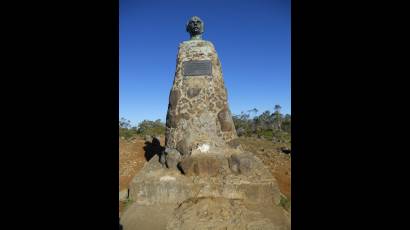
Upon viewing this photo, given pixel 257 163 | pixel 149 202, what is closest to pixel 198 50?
pixel 257 163

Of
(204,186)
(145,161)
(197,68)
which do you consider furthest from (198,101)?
(145,161)

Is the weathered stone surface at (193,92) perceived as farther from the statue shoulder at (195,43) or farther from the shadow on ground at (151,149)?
the shadow on ground at (151,149)

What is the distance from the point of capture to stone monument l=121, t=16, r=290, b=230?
3480mm

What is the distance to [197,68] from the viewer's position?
5.27 m

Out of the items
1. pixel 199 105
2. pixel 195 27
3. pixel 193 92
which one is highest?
pixel 195 27

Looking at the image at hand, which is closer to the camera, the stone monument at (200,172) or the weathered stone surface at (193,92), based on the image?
the stone monument at (200,172)

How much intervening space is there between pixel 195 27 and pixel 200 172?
3075 mm

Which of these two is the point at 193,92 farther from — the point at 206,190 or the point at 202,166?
the point at 206,190

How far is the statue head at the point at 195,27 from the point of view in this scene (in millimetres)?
5430

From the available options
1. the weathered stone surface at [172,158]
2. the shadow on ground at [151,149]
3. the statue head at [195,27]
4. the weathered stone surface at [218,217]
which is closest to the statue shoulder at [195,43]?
the statue head at [195,27]
